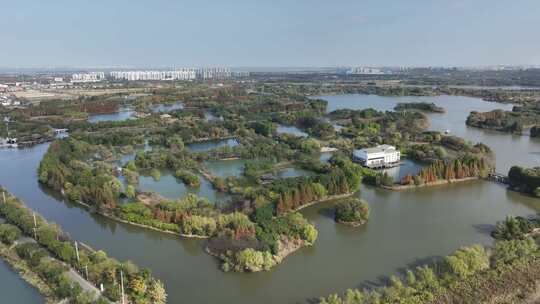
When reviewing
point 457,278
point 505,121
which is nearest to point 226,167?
point 457,278

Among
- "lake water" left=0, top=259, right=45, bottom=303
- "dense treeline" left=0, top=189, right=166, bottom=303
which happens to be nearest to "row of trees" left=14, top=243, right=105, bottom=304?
"dense treeline" left=0, top=189, right=166, bottom=303

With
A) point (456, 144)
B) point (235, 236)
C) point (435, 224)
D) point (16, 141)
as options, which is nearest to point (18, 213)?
point (235, 236)

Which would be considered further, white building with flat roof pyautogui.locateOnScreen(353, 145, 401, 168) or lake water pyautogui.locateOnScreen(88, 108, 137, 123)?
lake water pyautogui.locateOnScreen(88, 108, 137, 123)

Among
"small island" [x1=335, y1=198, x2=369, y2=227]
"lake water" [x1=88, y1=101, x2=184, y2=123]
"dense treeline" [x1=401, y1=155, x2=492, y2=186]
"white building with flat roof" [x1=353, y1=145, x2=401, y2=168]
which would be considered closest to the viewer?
"small island" [x1=335, y1=198, x2=369, y2=227]

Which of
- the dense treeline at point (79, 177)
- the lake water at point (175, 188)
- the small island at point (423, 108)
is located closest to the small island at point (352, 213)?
the lake water at point (175, 188)

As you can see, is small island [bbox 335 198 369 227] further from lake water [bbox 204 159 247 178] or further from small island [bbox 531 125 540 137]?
small island [bbox 531 125 540 137]

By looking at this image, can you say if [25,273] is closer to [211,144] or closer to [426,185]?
[426,185]

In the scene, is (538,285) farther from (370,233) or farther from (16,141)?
(16,141)
